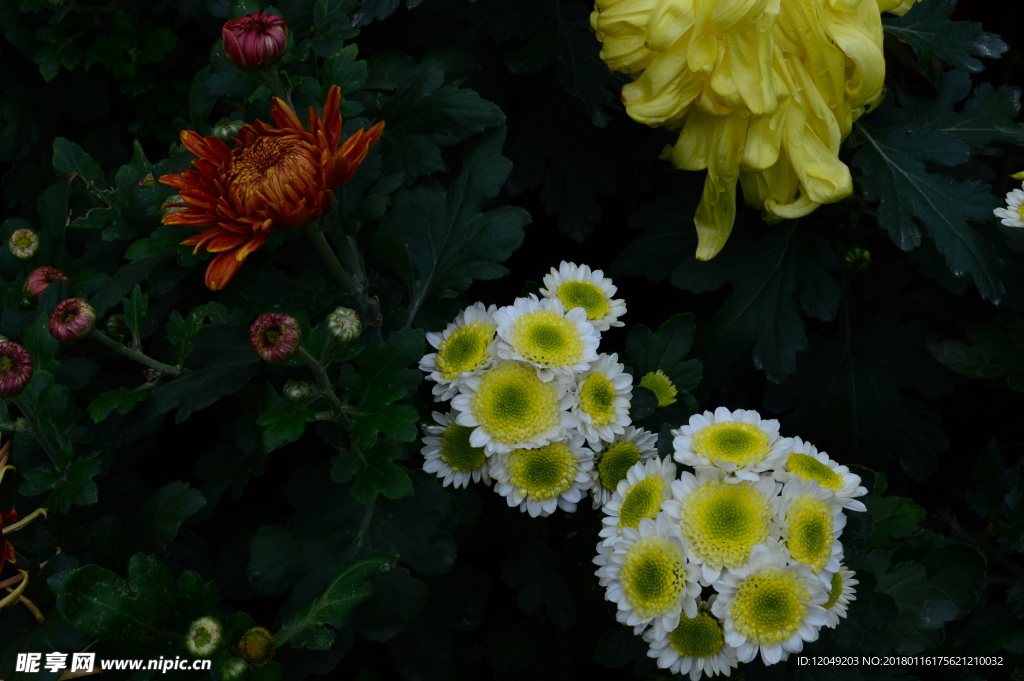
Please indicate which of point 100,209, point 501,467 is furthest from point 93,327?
point 501,467

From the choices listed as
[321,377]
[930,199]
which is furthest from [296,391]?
[930,199]

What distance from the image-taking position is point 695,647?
710mm

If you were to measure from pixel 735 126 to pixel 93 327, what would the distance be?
0.75 metres

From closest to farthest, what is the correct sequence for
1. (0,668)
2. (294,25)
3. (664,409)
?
(0,668), (664,409), (294,25)

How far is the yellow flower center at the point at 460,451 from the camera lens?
32.5 inches

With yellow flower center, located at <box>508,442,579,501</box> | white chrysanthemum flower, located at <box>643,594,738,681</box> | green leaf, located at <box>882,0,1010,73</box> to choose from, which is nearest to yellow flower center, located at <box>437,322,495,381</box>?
yellow flower center, located at <box>508,442,579,501</box>

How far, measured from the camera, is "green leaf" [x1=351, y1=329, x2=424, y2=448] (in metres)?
0.75

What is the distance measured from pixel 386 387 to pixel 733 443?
342mm

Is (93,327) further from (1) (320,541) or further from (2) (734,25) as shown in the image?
(2) (734,25)

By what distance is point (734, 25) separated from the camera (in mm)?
830

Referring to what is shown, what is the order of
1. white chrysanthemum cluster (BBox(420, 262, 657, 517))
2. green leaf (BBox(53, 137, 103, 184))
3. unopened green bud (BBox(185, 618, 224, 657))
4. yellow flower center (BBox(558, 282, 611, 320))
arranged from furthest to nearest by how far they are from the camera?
green leaf (BBox(53, 137, 103, 184)) < yellow flower center (BBox(558, 282, 611, 320)) < white chrysanthemum cluster (BBox(420, 262, 657, 517)) < unopened green bud (BBox(185, 618, 224, 657))

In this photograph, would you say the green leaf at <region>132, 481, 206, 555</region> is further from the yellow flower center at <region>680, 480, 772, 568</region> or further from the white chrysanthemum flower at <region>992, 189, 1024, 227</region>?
the white chrysanthemum flower at <region>992, 189, 1024, 227</region>

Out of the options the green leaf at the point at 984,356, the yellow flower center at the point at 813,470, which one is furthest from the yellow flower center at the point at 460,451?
the green leaf at the point at 984,356

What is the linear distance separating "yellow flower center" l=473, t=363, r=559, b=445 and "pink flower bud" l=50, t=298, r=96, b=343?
1.26 ft
